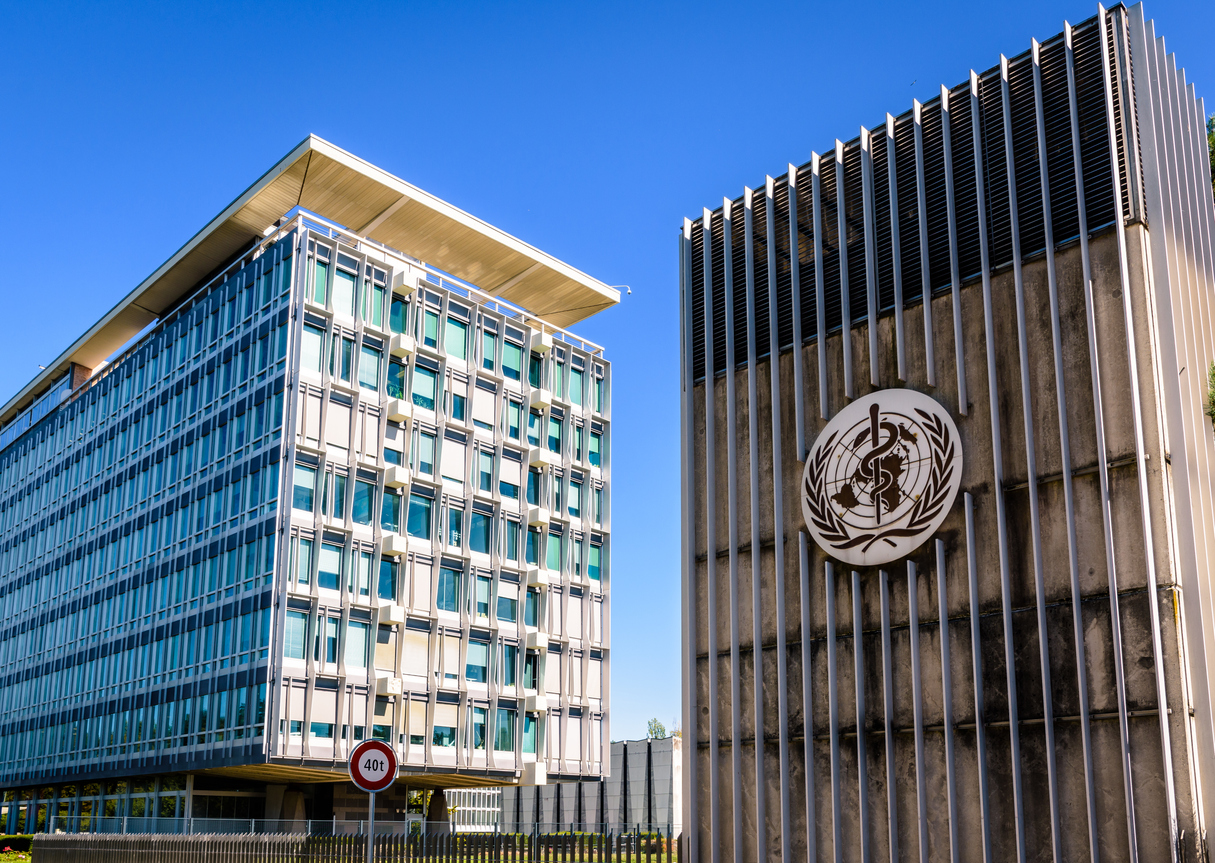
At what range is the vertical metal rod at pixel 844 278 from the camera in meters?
20.3

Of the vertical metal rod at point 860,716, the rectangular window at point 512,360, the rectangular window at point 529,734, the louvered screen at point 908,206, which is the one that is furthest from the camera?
the rectangular window at point 512,360

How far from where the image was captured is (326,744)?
4775 cm

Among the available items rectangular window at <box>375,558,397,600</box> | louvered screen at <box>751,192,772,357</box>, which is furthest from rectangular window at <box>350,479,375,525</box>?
louvered screen at <box>751,192,772,357</box>

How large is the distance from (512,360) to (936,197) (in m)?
40.3

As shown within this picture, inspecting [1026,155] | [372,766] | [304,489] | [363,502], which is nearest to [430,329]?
[363,502]

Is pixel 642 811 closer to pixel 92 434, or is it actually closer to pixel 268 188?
pixel 92 434

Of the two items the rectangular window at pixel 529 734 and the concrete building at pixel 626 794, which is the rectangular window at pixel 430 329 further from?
the concrete building at pixel 626 794

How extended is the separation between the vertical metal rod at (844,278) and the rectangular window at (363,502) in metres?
33.7

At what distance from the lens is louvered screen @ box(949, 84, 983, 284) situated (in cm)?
1908

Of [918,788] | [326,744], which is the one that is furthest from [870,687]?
[326,744]

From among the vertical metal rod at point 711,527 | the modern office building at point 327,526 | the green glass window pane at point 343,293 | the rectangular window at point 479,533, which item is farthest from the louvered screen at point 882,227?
the rectangular window at point 479,533

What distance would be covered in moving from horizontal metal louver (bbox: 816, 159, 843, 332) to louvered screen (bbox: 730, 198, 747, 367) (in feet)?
6.07

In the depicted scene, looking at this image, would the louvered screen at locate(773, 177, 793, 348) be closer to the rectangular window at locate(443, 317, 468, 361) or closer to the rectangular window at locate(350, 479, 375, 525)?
the rectangular window at locate(350, 479, 375, 525)

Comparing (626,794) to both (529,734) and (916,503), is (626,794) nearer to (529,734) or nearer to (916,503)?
(529,734)
